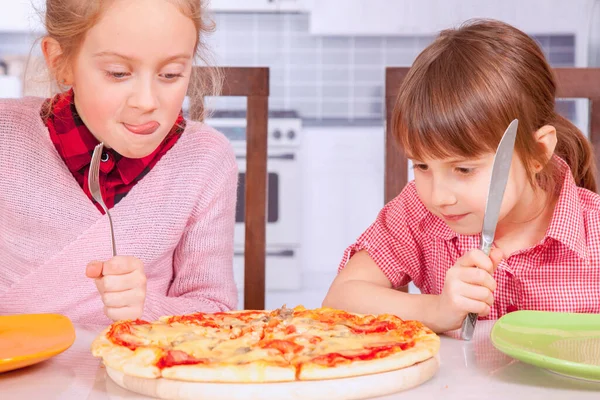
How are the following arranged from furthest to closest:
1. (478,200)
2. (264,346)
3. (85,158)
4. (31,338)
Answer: (85,158) → (478,200) → (31,338) → (264,346)

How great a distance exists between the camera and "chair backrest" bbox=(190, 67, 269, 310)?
5.02 feet

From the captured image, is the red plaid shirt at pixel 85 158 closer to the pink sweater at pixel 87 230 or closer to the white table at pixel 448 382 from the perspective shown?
the pink sweater at pixel 87 230

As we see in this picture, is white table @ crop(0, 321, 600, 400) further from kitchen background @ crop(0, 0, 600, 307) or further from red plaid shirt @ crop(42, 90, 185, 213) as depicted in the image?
kitchen background @ crop(0, 0, 600, 307)

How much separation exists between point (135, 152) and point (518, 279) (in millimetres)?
656

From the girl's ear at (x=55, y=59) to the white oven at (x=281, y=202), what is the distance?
235 centimetres

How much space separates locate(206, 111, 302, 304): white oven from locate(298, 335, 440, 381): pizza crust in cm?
288

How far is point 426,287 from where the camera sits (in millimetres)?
1404

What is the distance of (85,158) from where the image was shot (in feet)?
4.28

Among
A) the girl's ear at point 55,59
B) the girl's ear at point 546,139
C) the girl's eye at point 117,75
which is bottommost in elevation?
the girl's ear at point 546,139

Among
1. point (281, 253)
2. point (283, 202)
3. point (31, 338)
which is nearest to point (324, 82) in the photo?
point (283, 202)

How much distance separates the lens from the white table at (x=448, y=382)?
707 mm

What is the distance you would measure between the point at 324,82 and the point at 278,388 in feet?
12.2

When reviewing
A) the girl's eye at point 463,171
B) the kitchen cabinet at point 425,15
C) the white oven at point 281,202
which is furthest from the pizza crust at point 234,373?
the kitchen cabinet at point 425,15

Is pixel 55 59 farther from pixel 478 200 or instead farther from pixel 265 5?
pixel 265 5
